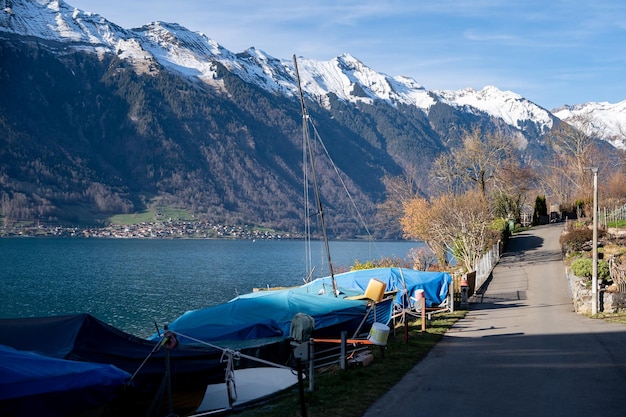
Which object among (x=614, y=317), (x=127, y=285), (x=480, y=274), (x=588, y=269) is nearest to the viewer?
(x=614, y=317)

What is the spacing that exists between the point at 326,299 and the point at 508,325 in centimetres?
598

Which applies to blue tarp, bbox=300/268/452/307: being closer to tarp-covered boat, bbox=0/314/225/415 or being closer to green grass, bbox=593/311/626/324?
green grass, bbox=593/311/626/324

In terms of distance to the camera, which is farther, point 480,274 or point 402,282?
point 480,274

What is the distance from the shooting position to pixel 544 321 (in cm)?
2461

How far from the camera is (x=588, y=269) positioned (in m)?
32.4

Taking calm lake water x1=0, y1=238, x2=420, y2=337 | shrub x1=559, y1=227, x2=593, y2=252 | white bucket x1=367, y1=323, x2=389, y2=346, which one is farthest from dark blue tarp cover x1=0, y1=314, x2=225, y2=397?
shrub x1=559, y1=227, x2=593, y2=252

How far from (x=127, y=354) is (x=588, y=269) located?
23.4 metres

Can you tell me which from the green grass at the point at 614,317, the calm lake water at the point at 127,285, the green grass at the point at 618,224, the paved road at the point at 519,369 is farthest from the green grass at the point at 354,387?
the green grass at the point at 618,224

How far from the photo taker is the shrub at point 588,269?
31.9 meters

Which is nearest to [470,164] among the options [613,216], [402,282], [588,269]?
[613,216]

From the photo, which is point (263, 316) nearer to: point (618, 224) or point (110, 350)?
point (110, 350)

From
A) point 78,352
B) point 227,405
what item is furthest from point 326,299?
point 78,352

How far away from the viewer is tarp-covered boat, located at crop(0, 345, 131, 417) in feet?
38.9

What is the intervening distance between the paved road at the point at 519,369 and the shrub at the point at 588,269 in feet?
10.7
